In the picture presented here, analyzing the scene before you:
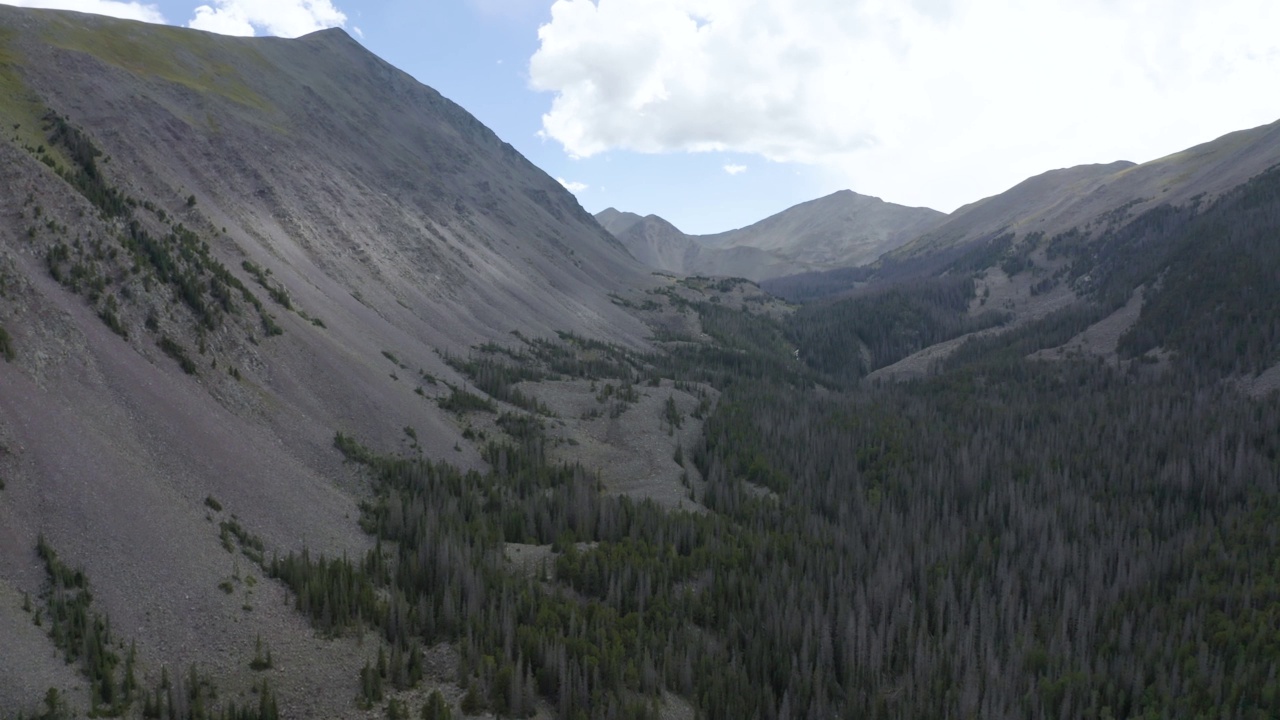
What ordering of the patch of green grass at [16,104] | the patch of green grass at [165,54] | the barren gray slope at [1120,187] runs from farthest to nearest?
the barren gray slope at [1120,187] → the patch of green grass at [165,54] → the patch of green grass at [16,104]

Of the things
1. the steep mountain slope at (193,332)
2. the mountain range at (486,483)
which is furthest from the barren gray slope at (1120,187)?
the steep mountain slope at (193,332)

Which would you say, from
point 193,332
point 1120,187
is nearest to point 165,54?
point 193,332

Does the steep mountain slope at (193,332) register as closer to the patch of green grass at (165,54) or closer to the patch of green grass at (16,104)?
the patch of green grass at (16,104)

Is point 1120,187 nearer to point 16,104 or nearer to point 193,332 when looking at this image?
point 193,332

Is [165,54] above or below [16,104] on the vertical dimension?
above

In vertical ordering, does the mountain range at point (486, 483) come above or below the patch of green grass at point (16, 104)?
below

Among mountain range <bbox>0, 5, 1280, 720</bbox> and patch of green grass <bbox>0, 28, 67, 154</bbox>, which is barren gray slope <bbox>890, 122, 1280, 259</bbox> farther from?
patch of green grass <bbox>0, 28, 67, 154</bbox>

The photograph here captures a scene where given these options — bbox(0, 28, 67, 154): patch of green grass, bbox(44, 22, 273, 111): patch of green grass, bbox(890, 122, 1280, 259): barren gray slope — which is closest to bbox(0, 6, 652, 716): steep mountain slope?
bbox(0, 28, 67, 154): patch of green grass
